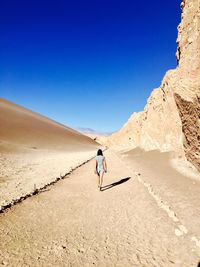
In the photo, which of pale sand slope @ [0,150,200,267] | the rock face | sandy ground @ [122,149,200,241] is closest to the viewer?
pale sand slope @ [0,150,200,267]

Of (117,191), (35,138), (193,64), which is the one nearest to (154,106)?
(193,64)

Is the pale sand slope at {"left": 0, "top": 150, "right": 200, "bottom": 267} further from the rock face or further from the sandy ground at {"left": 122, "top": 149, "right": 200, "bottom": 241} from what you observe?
the rock face

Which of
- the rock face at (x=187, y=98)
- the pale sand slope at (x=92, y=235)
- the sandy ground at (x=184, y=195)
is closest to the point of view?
the pale sand slope at (x=92, y=235)

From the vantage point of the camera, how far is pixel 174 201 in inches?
334

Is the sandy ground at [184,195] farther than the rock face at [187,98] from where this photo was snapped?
No

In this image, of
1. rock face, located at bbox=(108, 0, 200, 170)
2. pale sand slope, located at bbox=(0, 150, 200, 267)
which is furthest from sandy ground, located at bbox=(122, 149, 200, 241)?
rock face, located at bbox=(108, 0, 200, 170)

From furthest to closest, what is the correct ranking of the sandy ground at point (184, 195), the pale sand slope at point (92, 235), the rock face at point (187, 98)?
the rock face at point (187, 98)
the sandy ground at point (184, 195)
the pale sand slope at point (92, 235)

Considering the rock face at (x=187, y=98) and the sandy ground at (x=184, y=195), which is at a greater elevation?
the rock face at (x=187, y=98)

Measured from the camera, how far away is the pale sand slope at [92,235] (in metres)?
4.48

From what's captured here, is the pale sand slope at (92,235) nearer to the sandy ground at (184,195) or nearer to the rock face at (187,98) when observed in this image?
the sandy ground at (184,195)

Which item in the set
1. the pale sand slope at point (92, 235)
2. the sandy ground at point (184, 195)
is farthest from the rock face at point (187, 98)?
the pale sand slope at point (92, 235)

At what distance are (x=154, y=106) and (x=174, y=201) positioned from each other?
29.2 metres

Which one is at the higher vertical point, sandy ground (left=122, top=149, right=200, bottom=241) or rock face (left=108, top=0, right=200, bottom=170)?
rock face (left=108, top=0, right=200, bottom=170)

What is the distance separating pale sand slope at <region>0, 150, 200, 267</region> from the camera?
4.48m
